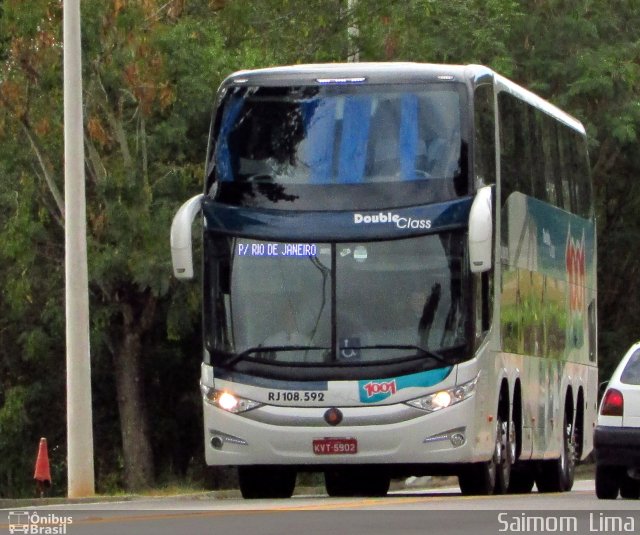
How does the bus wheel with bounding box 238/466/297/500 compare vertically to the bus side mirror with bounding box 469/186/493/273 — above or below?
below

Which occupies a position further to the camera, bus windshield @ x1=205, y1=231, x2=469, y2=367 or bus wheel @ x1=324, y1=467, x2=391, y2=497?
bus wheel @ x1=324, y1=467, x2=391, y2=497

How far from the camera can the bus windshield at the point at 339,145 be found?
19969 mm

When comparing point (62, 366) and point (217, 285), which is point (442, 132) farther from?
point (62, 366)

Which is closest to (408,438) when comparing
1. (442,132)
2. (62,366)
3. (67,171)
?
(442,132)

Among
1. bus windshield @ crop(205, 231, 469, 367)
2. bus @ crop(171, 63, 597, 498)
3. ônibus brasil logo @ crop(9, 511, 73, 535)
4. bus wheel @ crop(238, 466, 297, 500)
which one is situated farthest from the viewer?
bus wheel @ crop(238, 466, 297, 500)

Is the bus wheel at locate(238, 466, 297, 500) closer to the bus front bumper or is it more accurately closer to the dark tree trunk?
the bus front bumper

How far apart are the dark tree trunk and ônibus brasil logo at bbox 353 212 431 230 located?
1869cm

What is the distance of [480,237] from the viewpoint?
63.8ft

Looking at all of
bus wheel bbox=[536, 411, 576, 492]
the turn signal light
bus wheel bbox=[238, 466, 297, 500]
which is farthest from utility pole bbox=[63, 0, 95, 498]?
the turn signal light

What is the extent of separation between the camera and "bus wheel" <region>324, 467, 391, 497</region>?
23656mm

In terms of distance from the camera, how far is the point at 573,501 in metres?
18.4

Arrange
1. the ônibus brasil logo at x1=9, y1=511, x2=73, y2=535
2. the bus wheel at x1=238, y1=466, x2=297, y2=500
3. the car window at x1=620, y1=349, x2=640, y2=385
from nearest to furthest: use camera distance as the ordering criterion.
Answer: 1. the ônibus brasil logo at x1=9, y1=511, x2=73, y2=535
2. the car window at x1=620, y1=349, x2=640, y2=385
3. the bus wheel at x1=238, y1=466, x2=297, y2=500

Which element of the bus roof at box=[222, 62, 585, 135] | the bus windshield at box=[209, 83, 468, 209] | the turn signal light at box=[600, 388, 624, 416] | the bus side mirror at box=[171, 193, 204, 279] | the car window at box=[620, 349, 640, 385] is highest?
the bus roof at box=[222, 62, 585, 135]

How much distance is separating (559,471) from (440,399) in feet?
20.6
